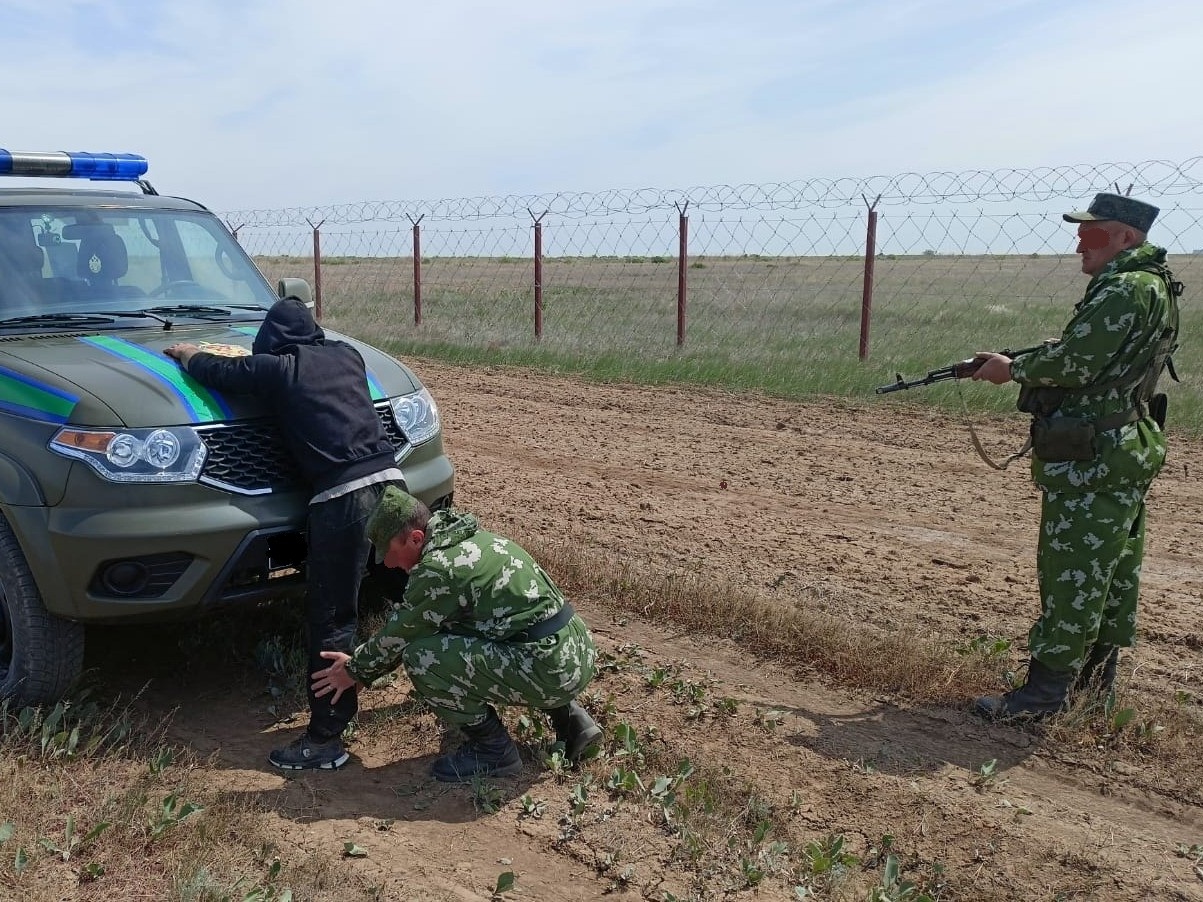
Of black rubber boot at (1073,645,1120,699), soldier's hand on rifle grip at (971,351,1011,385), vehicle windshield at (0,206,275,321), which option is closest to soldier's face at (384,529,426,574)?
vehicle windshield at (0,206,275,321)

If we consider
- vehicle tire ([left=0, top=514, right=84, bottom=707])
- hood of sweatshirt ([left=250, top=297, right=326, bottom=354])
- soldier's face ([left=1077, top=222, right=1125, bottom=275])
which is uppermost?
soldier's face ([left=1077, top=222, right=1125, bottom=275])

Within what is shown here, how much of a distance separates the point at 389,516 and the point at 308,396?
634mm

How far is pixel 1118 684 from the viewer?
4703 millimetres

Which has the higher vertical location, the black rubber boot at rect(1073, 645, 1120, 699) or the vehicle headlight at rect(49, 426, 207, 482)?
the vehicle headlight at rect(49, 426, 207, 482)

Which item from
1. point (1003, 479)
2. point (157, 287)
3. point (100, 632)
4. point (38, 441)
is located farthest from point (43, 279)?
point (1003, 479)

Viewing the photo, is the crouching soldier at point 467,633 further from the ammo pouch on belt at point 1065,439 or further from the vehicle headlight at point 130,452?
the ammo pouch on belt at point 1065,439

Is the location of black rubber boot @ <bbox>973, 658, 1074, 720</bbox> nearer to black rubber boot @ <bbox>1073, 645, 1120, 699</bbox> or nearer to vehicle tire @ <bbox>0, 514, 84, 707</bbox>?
black rubber boot @ <bbox>1073, 645, 1120, 699</bbox>

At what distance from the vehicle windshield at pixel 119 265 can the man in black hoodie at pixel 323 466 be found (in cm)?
96

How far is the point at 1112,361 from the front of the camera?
13.7 ft

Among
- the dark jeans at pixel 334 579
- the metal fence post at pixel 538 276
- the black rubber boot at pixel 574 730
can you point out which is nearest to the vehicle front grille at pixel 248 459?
the dark jeans at pixel 334 579

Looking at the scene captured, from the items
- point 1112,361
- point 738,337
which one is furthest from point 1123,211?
point 738,337

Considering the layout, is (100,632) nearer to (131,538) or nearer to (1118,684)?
(131,538)

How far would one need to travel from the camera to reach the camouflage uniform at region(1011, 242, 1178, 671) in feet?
13.5

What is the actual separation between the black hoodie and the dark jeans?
4.0 inches
